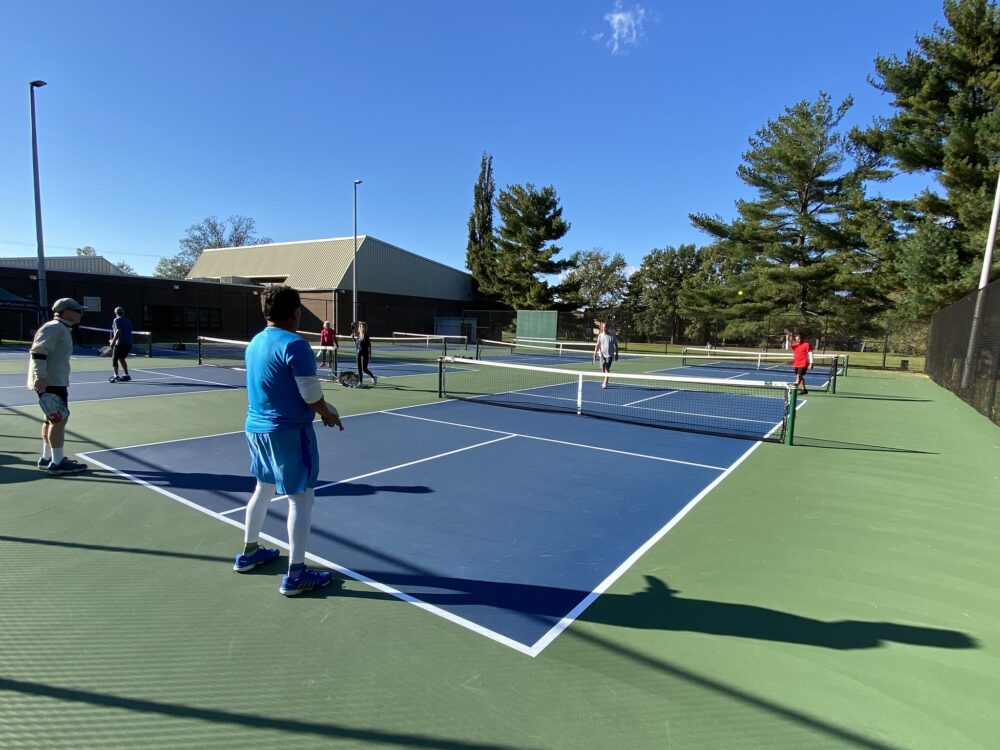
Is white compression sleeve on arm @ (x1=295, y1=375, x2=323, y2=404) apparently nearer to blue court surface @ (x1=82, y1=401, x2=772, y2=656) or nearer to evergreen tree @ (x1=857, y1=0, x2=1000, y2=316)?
blue court surface @ (x1=82, y1=401, x2=772, y2=656)

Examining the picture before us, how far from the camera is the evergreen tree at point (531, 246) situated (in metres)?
45.1

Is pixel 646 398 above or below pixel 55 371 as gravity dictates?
below

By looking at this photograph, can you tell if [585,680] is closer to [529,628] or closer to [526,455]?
[529,628]

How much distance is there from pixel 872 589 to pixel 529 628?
2368 mm

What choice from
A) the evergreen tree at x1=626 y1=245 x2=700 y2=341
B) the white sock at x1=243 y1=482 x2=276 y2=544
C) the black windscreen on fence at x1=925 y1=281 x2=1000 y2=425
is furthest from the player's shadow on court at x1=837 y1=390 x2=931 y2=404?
the evergreen tree at x1=626 y1=245 x2=700 y2=341

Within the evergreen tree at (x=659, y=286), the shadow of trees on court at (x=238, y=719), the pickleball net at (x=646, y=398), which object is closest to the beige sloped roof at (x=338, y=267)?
the evergreen tree at (x=659, y=286)

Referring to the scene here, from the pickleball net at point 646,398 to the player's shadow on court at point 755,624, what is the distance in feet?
13.9

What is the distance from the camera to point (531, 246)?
150 feet

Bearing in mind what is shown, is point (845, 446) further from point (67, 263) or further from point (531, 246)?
point (67, 263)

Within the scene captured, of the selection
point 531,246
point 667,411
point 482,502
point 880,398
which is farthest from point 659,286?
point 482,502

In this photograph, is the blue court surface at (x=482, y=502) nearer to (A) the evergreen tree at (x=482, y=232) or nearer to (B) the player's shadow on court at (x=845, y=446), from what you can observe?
(B) the player's shadow on court at (x=845, y=446)

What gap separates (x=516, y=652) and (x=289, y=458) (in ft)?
5.38

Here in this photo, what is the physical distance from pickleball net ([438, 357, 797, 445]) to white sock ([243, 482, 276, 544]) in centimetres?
525

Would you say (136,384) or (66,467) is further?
(136,384)
